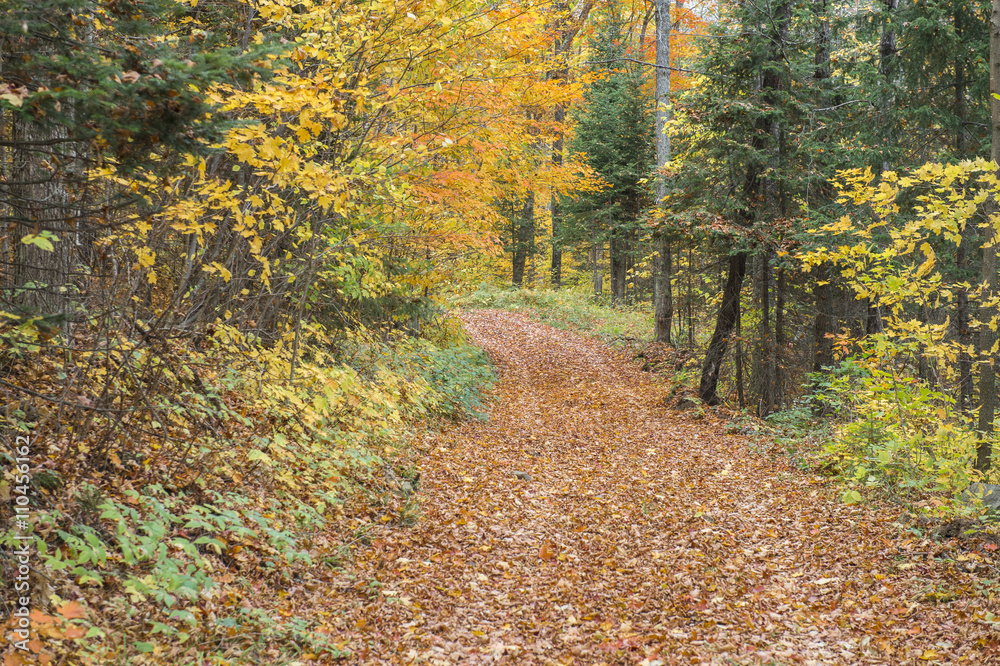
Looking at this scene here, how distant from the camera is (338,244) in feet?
21.8

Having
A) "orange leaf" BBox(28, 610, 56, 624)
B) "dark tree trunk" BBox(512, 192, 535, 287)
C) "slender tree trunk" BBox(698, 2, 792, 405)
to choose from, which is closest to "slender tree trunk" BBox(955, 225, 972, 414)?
"slender tree trunk" BBox(698, 2, 792, 405)

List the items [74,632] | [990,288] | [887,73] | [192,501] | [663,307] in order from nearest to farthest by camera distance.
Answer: [74,632] → [192,501] → [990,288] → [887,73] → [663,307]

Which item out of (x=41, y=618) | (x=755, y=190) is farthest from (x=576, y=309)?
(x=41, y=618)

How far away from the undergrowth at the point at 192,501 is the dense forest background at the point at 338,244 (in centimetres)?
3

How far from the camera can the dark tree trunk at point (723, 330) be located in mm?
12078

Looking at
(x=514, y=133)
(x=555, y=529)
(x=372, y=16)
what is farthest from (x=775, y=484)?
(x=372, y=16)

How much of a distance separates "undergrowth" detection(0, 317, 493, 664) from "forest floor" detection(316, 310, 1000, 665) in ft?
1.50

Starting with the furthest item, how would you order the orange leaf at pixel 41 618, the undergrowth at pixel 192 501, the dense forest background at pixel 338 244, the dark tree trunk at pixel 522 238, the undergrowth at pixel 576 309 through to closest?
the dark tree trunk at pixel 522 238 → the undergrowth at pixel 576 309 → the dense forest background at pixel 338 244 → the undergrowth at pixel 192 501 → the orange leaf at pixel 41 618

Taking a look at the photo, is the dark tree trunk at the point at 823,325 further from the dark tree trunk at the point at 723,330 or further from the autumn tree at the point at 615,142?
the autumn tree at the point at 615,142

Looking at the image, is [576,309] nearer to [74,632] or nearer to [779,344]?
[779,344]

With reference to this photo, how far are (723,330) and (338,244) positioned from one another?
8326mm

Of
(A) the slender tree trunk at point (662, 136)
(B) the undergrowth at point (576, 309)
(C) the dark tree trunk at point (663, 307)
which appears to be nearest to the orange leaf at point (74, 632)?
(A) the slender tree trunk at point (662, 136)

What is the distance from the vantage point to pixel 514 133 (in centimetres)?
997

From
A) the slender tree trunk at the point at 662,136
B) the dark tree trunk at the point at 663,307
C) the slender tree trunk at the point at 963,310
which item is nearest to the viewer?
the slender tree trunk at the point at 963,310
